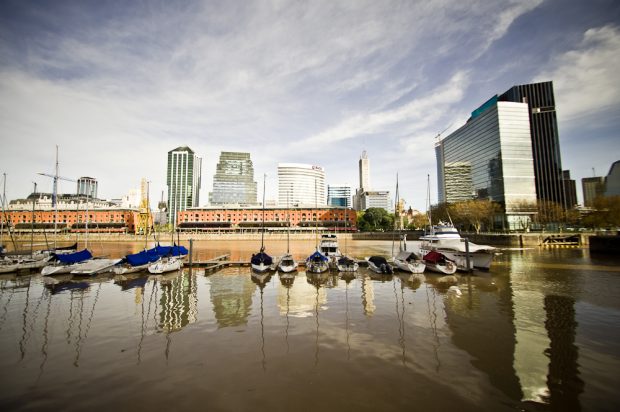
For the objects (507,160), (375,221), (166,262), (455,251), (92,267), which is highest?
(507,160)

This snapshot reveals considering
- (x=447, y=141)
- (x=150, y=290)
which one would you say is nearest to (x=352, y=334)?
(x=150, y=290)

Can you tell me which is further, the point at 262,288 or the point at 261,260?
the point at 261,260

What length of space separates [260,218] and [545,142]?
152 metres

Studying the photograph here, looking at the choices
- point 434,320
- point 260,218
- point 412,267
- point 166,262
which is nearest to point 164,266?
point 166,262

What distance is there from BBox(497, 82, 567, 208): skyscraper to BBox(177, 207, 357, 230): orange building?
9434cm

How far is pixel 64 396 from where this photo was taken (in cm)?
919

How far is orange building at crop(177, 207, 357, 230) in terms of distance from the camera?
15225 centimetres

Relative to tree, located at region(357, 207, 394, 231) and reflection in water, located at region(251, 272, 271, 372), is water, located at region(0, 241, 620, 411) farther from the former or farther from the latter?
tree, located at region(357, 207, 394, 231)

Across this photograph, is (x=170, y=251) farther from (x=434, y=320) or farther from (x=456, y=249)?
(x=456, y=249)

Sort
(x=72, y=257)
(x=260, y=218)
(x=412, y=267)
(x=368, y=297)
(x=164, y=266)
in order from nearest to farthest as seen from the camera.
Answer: (x=368, y=297) < (x=412, y=267) < (x=164, y=266) < (x=72, y=257) < (x=260, y=218)

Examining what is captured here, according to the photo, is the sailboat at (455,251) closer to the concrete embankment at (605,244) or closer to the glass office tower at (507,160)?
the concrete embankment at (605,244)

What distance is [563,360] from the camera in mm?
11312

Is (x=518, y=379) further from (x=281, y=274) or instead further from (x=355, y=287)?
(x=281, y=274)

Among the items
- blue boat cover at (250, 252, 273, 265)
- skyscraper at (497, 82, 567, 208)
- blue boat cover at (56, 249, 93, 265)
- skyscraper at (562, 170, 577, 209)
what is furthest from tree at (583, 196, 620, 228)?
blue boat cover at (56, 249, 93, 265)
